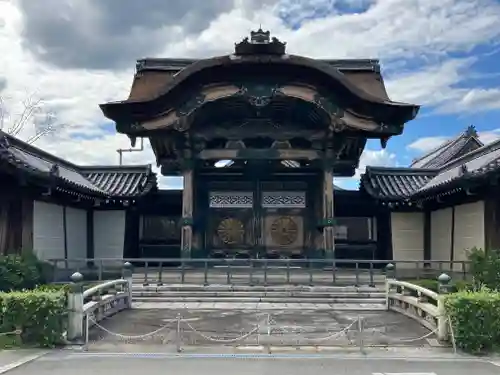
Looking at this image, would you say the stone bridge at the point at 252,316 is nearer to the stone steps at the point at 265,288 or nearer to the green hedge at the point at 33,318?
the stone steps at the point at 265,288

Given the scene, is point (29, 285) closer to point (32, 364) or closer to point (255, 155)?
point (32, 364)

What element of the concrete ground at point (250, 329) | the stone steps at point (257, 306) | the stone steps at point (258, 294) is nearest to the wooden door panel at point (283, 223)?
the stone steps at point (258, 294)

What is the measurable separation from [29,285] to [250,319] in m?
6.66

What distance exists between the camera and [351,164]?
971 inches

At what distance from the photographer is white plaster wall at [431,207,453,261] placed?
Result: 22641 millimetres

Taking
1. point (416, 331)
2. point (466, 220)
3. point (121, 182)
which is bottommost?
point (416, 331)

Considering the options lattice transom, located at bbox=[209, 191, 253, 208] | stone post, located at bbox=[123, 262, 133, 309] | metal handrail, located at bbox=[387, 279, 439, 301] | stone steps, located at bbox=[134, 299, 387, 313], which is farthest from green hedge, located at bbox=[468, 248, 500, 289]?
lattice transom, located at bbox=[209, 191, 253, 208]

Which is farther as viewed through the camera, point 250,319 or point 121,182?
point 121,182

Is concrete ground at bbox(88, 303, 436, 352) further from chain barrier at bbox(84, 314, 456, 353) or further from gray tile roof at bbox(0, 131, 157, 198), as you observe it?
gray tile roof at bbox(0, 131, 157, 198)

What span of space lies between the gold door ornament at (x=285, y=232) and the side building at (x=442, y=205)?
140 inches

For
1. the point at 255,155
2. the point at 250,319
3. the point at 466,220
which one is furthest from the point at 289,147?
the point at 250,319

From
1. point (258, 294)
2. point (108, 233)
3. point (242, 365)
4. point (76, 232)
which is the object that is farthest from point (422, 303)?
point (108, 233)

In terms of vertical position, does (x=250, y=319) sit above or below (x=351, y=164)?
below

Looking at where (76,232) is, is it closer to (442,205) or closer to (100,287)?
(100,287)
